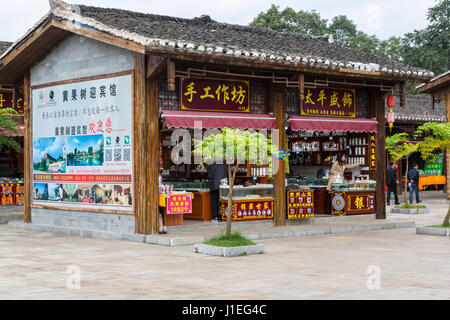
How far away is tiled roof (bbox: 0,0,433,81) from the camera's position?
14.2 m

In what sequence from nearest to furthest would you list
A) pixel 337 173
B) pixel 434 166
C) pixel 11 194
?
pixel 337 173 < pixel 11 194 < pixel 434 166

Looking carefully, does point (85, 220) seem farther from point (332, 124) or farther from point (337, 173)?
point (337, 173)

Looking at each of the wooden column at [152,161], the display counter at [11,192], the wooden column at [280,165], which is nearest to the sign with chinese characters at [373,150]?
the wooden column at [280,165]

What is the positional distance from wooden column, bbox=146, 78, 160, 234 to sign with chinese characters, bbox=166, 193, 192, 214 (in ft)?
1.05

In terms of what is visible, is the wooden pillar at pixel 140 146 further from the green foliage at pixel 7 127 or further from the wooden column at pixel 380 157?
the wooden column at pixel 380 157

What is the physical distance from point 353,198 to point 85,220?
7.26 metres

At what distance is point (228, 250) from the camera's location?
1209 centimetres

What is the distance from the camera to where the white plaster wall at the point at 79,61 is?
50.3 feet

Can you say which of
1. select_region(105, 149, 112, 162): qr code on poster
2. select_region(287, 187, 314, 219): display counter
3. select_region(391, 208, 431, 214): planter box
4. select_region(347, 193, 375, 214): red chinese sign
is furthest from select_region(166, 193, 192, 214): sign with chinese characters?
select_region(391, 208, 431, 214): planter box

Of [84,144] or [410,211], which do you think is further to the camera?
[410,211]

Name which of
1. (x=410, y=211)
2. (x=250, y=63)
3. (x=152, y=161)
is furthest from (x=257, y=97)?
(x=410, y=211)

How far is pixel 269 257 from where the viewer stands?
12.0m

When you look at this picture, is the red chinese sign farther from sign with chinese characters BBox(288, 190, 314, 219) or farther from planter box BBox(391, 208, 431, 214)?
planter box BBox(391, 208, 431, 214)

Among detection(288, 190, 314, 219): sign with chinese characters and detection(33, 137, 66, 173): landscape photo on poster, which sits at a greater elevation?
detection(33, 137, 66, 173): landscape photo on poster
